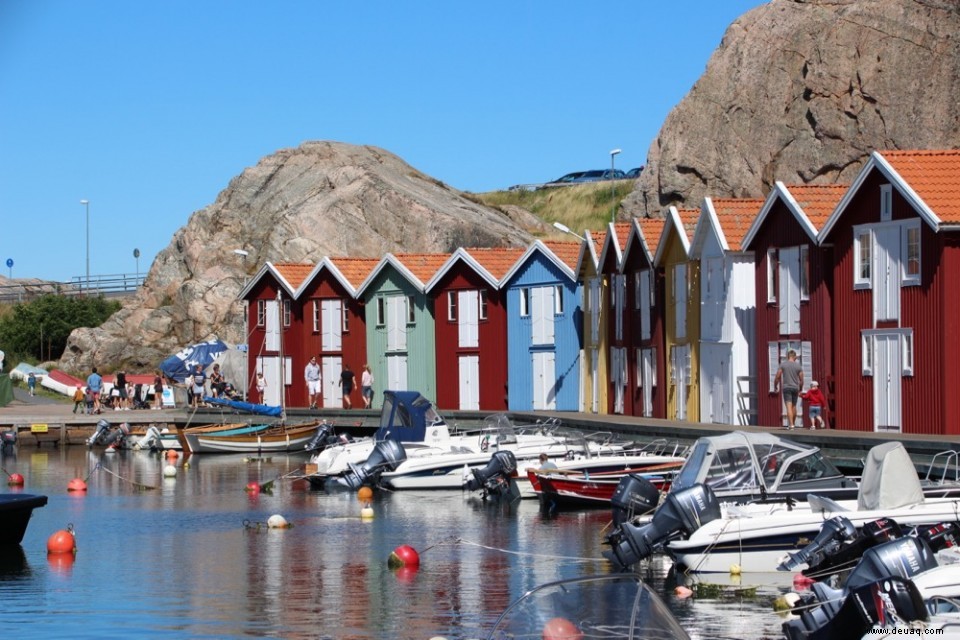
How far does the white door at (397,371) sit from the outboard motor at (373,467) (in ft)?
78.6

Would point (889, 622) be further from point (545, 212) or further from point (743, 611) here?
point (545, 212)

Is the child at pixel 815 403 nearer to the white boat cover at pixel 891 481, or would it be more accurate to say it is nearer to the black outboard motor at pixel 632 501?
the black outboard motor at pixel 632 501

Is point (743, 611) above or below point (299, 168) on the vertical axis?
below

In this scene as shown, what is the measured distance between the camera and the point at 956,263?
35.2 meters

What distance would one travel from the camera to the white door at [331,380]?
67625 mm

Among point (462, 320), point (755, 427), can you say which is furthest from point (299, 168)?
point (755, 427)

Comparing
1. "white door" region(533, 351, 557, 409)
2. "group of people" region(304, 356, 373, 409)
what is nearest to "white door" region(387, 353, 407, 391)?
"group of people" region(304, 356, 373, 409)

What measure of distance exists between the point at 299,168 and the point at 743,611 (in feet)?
261

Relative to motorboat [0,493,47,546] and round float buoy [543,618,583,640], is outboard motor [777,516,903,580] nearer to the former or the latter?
round float buoy [543,618,583,640]

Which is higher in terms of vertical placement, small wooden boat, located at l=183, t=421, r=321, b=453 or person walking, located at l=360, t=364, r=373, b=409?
person walking, located at l=360, t=364, r=373, b=409

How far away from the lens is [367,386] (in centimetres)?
6438

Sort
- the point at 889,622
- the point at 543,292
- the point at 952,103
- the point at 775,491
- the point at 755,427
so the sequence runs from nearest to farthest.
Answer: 1. the point at 889,622
2. the point at 775,491
3. the point at 755,427
4. the point at 543,292
5. the point at 952,103

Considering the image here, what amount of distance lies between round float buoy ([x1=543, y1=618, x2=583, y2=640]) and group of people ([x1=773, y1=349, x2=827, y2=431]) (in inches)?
1075

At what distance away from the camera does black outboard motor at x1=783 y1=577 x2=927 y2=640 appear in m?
15.3
